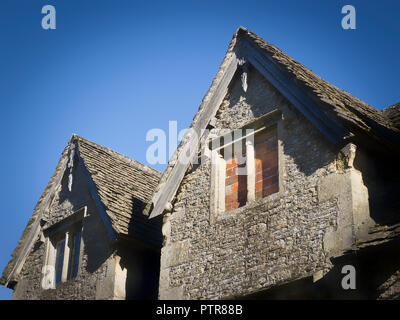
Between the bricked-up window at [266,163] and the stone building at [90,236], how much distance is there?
126 inches

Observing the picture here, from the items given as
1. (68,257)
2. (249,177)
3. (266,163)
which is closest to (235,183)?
(249,177)

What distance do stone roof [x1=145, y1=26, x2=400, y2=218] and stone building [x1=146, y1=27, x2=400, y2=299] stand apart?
2 centimetres

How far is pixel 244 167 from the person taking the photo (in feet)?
39.8

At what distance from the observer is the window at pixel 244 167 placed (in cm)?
1159

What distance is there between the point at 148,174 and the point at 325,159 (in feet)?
24.4

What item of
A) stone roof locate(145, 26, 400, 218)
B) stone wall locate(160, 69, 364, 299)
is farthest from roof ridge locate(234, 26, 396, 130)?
stone wall locate(160, 69, 364, 299)

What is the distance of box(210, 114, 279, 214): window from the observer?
11586mm

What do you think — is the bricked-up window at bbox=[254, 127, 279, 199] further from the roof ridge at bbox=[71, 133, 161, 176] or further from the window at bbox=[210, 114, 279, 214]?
the roof ridge at bbox=[71, 133, 161, 176]

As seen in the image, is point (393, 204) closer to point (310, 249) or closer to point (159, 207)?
point (310, 249)

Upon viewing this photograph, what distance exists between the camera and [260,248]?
10.8m

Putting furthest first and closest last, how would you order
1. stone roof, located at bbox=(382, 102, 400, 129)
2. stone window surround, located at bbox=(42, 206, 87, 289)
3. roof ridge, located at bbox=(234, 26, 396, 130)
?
1. stone window surround, located at bbox=(42, 206, 87, 289)
2. stone roof, located at bbox=(382, 102, 400, 129)
3. roof ridge, located at bbox=(234, 26, 396, 130)

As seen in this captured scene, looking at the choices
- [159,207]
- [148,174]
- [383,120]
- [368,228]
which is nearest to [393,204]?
[368,228]

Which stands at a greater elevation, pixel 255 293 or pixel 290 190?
pixel 290 190

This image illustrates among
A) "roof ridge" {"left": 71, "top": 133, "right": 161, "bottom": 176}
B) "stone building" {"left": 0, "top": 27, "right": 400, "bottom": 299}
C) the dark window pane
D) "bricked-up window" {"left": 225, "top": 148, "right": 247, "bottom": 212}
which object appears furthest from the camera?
"roof ridge" {"left": 71, "top": 133, "right": 161, "bottom": 176}
